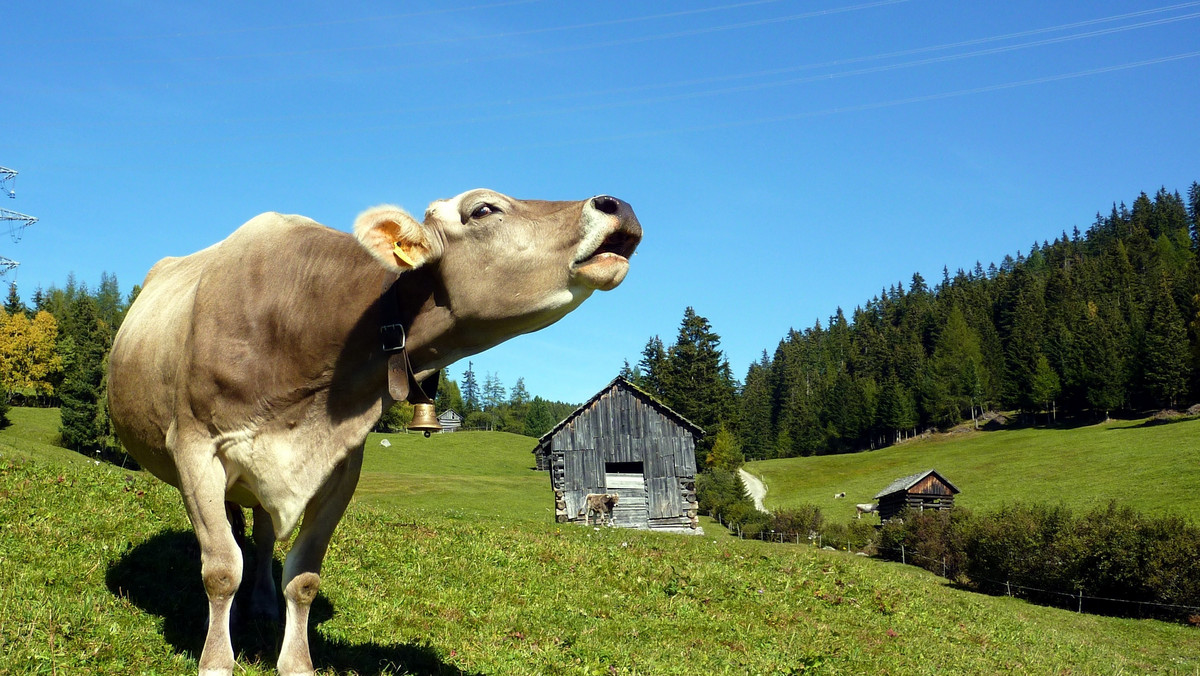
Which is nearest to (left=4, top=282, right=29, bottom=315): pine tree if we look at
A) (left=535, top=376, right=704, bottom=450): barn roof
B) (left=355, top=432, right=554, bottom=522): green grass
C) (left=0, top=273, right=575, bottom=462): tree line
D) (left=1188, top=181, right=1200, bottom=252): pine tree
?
(left=0, top=273, right=575, bottom=462): tree line

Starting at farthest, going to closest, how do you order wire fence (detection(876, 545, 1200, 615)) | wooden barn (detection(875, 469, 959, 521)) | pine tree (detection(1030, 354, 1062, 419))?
pine tree (detection(1030, 354, 1062, 419)), wooden barn (detection(875, 469, 959, 521)), wire fence (detection(876, 545, 1200, 615))

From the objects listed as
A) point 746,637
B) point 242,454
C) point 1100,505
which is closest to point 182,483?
point 242,454

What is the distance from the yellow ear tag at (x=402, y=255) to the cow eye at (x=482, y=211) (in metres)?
0.41

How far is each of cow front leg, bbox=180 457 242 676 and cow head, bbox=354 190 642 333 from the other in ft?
5.24

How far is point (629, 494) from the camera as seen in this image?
3700cm

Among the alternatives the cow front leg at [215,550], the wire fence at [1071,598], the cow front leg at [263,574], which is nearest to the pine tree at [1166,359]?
the wire fence at [1071,598]

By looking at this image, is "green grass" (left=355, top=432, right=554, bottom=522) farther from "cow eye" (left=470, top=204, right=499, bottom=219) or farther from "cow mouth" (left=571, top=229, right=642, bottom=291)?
"cow mouth" (left=571, top=229, right=642, bottom=291)

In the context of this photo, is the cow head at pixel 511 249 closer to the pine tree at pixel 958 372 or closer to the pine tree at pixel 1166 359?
the pine tree at pixel 1166 359

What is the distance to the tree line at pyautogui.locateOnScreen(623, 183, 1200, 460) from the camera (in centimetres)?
9162

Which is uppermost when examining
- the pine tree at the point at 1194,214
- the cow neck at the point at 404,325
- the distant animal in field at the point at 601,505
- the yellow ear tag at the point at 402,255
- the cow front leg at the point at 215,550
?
the pine tree at the point at 1194,214

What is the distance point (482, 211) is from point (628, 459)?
110 ft

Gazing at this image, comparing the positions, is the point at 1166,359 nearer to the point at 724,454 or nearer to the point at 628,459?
the point at 724,454

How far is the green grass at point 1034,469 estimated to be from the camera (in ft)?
178

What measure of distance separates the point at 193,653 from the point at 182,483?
148 cm
